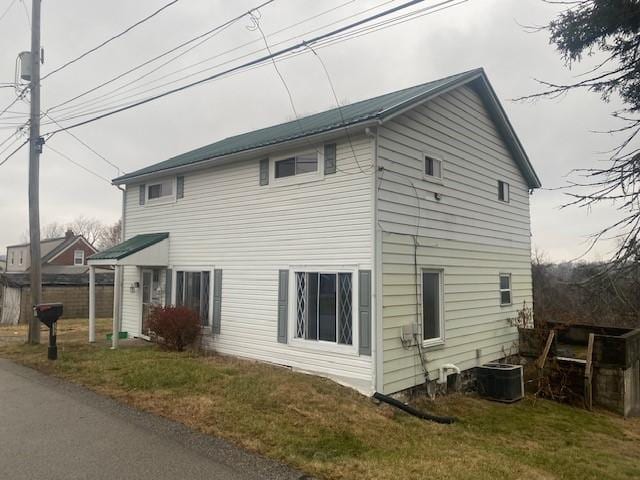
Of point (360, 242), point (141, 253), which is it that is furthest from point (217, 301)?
point (360, 242)

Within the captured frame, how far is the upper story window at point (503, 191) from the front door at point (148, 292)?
377 inches

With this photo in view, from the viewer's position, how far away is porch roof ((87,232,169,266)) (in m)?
11.8

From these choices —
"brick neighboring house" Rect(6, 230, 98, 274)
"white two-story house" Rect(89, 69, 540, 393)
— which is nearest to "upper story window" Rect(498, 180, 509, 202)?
"white two-story house" Rect(89, 69, 540, 393)

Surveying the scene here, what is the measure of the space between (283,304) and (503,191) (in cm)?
704

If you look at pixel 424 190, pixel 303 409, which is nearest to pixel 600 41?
pixel 424 190

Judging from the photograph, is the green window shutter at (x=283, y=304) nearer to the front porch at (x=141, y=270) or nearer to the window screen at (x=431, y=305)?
the window screen at (x=431, y=305)

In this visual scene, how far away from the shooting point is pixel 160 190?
43.7 feet

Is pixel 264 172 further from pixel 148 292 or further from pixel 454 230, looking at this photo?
pixel 148 292

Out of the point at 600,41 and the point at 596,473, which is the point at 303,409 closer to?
the point at 596,473

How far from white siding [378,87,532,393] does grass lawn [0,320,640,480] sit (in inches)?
54.6

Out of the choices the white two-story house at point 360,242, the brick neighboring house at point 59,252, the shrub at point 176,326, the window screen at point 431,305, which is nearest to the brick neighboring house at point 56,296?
the white two-story house at point 360,242

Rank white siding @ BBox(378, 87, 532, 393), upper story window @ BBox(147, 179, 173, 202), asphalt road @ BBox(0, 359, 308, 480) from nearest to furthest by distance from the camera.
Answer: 1. asphalt road @ BBox(0, 359, 308, 480)
2. white siding @ BBox(378, 87, 532, 393)
3. upper story window @ BBox(147, 179, 173, 202)

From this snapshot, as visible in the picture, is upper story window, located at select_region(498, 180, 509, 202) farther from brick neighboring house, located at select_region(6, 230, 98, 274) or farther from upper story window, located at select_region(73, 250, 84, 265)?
upper story window, located at select_region(73, 250, 84, 265)

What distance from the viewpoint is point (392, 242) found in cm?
845
